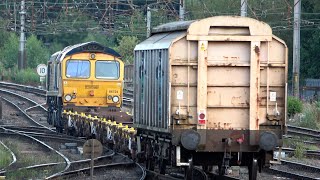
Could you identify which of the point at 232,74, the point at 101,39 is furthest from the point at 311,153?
the point at 101,39

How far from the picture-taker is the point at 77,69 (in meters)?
29.1

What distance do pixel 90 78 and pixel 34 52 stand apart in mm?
45937

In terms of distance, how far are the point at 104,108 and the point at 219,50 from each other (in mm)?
13306

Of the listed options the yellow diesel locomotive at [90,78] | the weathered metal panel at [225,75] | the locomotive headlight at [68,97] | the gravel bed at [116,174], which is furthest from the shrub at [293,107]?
the weathered metal panel at [225,75]

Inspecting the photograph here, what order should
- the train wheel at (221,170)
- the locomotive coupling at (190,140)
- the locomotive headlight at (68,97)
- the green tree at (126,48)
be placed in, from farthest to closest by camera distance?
1. the green tree at (126,48)
2. the locomotive headlight at (68,97)
3. the train wheel at (221,170)
4. the locomotive coupling at (190,140)

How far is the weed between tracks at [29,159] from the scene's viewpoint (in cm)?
1886

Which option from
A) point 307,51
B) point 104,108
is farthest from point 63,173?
point 307,51

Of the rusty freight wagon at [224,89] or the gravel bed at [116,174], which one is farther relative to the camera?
the gravel bed at [116,174]

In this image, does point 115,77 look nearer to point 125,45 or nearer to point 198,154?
point 198,154

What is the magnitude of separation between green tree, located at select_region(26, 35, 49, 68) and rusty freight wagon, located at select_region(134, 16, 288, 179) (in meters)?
57.7

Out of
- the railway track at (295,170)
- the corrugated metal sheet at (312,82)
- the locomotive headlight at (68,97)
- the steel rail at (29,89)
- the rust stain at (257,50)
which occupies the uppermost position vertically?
the rust stain at (257,50)

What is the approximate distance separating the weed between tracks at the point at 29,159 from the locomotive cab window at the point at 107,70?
3241mm

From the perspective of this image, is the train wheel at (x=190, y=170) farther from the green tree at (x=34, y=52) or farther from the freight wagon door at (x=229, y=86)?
the green tree at (x=34, y=52)

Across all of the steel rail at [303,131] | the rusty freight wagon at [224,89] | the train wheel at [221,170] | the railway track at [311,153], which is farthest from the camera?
the steel rail at [303,131]
